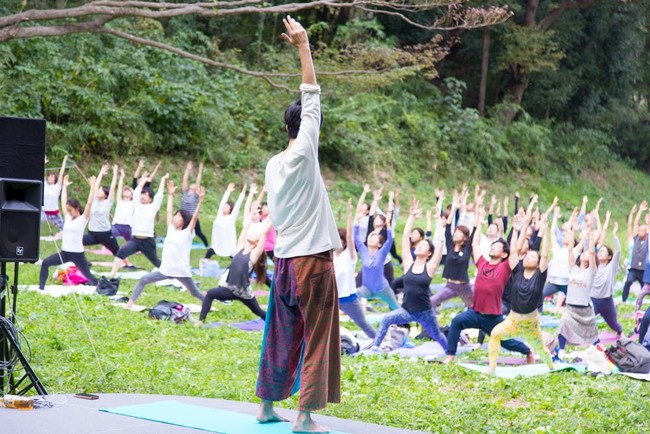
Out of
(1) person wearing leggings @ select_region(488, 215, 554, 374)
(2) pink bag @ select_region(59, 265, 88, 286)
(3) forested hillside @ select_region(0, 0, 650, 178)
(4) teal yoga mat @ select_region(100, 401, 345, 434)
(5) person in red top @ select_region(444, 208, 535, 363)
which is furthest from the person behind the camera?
(3) forested hillside @ select_region(0, 0, 650, 178)

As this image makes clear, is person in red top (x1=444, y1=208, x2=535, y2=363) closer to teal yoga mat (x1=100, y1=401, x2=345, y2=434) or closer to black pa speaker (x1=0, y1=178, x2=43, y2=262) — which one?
teal yoga mat (x1=100, y1=401, x2=345, y2=434)

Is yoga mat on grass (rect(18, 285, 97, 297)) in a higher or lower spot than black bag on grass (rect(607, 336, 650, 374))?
lower

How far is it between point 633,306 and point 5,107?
1422cm

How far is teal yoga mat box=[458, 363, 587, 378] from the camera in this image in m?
9.40

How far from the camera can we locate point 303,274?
5496 mm

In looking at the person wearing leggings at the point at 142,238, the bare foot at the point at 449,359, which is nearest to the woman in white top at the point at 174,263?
the person wearing leggings at the point at 142,238

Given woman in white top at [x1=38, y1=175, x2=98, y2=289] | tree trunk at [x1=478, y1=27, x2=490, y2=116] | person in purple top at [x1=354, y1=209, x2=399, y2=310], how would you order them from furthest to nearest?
tree trunk at [x1=478, y1=27, x2=490, y2=116]
woman in white top at [x1=38, y1=175, x2=98, y2=289]
person in purple top at [x1=354, y1=209, x2=399, y2=310]

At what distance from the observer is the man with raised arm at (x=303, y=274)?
215 inches

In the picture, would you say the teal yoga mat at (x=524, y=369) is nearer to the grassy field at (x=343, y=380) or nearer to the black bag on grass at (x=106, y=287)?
the grassy field at (x=343, y=380)

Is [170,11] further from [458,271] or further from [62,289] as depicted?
[458,271]

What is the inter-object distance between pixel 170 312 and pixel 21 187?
565cm

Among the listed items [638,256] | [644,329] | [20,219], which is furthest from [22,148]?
[638,256]

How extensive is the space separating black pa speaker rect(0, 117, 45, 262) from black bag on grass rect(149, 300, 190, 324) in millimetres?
5325

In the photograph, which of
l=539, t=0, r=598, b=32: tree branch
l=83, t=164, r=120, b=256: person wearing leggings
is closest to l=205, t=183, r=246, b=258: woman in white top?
l=83, t=164, r=120, b=256: person wearing leggings
